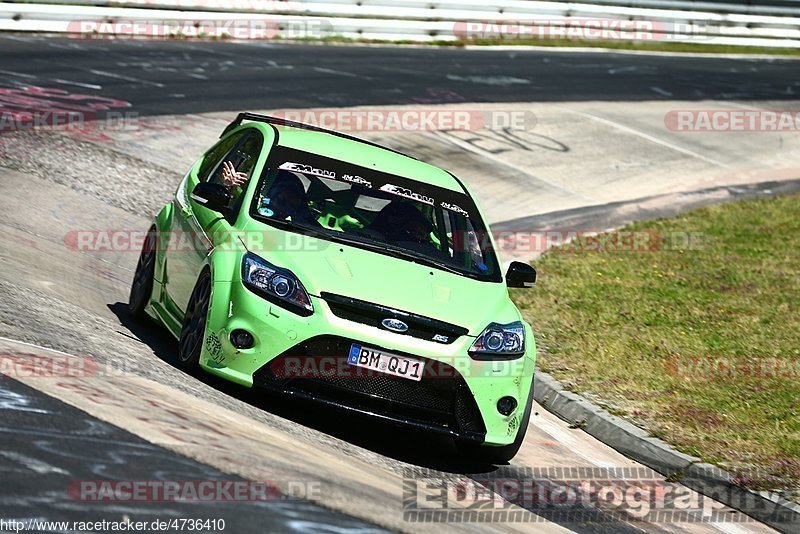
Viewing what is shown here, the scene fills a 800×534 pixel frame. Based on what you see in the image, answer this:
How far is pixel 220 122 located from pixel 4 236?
748 cm

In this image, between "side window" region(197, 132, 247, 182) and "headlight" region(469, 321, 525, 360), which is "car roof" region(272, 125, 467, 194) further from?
"headlight" region(469, 321, 525, 360)

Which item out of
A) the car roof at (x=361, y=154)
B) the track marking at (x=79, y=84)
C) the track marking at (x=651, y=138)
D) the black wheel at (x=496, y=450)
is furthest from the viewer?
the track marking at (x=651, y=138)

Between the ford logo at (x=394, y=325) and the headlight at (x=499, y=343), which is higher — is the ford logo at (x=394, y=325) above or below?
above

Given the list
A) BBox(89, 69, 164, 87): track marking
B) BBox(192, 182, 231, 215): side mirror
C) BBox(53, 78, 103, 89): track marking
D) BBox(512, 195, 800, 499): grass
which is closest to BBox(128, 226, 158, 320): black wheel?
BBox(192, 182, 231, 215): side mirror

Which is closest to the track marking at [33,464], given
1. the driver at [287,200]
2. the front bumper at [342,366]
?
the front bumper at [342,366]

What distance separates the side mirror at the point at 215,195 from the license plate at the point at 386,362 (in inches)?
64.0

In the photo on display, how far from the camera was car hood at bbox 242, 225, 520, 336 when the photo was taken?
732 cm

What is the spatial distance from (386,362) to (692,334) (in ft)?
17.9

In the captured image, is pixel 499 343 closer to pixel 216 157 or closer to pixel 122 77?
pixel 216 157

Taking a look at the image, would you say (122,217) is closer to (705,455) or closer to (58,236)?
(58,236)

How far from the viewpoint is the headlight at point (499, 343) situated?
292 inches

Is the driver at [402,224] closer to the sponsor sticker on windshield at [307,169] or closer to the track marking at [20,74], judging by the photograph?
the sponsor sticker on windshield at [307,169]

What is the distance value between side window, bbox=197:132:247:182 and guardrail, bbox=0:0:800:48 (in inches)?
555

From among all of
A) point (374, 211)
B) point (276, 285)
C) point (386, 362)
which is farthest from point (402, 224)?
point (386, 362)
